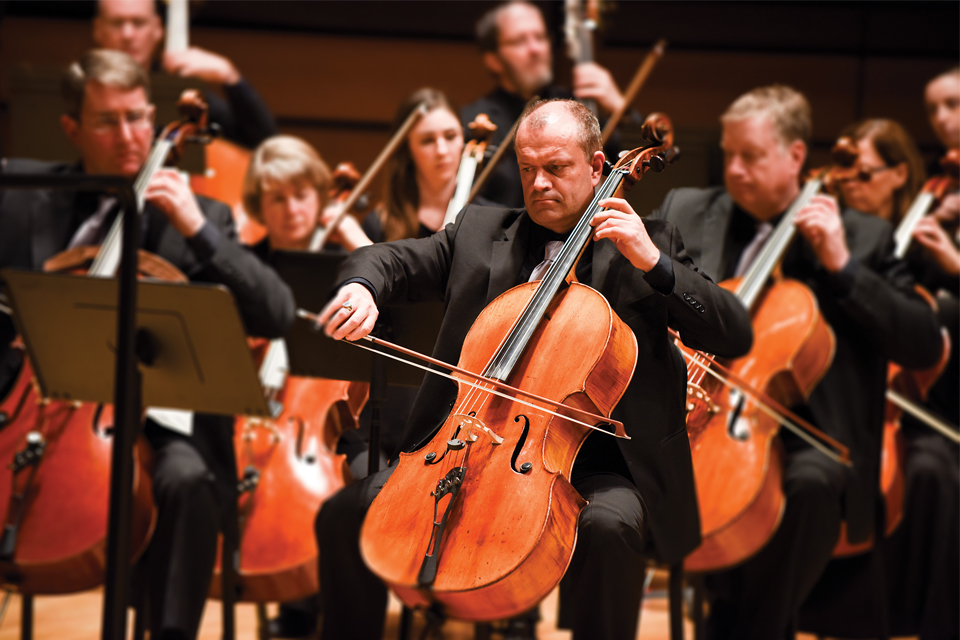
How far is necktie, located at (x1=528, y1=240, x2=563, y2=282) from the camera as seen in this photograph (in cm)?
94

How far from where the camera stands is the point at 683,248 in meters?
0.97

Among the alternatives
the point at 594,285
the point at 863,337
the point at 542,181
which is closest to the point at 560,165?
the point at 542,181

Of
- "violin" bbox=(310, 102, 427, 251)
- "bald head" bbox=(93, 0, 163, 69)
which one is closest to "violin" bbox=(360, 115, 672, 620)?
"violin" bbox=(310, 102, 427, 251)

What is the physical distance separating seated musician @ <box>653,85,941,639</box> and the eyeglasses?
139 centimetres

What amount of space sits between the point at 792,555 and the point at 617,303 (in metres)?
1.38

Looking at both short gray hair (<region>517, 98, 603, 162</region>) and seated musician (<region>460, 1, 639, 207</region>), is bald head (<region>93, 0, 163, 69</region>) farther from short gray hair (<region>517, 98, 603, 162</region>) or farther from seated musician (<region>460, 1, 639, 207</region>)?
short gray hair (<region>517, 98, 603, 162</region>)

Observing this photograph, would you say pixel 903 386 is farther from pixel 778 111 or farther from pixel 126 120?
pixel 126 120

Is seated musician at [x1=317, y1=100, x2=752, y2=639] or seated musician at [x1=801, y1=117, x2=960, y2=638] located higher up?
seated musician at [x1=317, y1=100, x2=752, y2=639]

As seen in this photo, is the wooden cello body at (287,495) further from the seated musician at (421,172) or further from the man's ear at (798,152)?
the man's ear at (798,152)

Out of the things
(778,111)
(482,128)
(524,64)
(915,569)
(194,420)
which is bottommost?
(915,569)

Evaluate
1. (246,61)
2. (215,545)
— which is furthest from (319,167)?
(246,61)

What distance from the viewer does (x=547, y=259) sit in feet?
3.11

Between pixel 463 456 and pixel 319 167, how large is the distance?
177 centimetres

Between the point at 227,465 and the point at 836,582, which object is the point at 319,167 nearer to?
the point at 227,465
